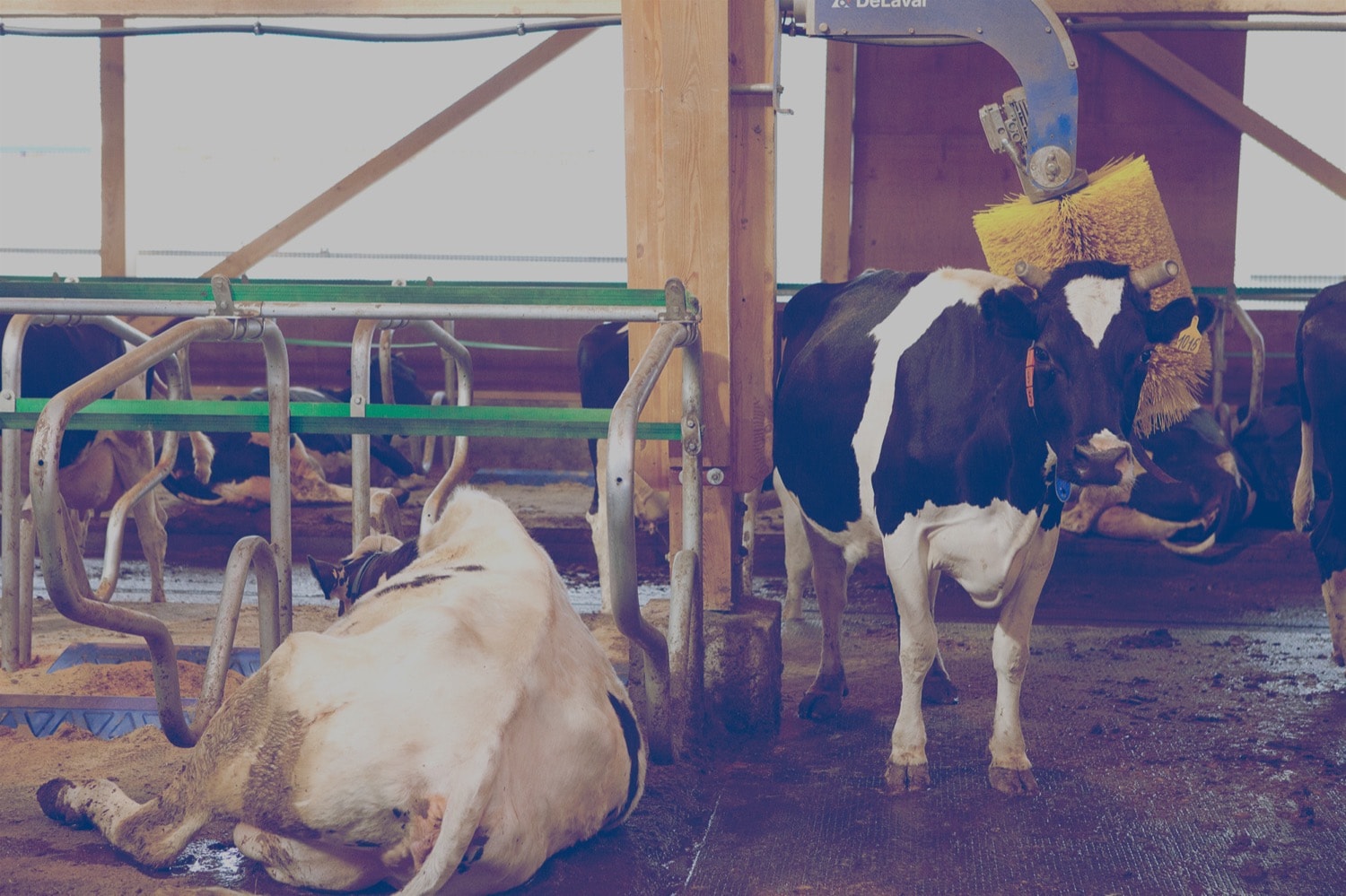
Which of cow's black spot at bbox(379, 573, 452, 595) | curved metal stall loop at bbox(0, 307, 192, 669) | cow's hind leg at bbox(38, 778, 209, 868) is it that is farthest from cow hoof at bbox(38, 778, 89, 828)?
curved metal stall loop at bbox(0, 307, 192, 669)

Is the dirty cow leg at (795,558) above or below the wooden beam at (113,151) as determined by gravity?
below

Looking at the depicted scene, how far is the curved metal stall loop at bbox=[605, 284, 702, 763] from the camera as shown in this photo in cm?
303

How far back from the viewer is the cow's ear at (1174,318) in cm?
346

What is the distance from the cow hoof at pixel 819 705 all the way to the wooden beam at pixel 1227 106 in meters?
5.76

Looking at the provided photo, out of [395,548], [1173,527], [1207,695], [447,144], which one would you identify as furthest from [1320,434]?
[447,144]

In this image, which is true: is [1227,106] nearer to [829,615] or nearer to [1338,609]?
[1338,609]

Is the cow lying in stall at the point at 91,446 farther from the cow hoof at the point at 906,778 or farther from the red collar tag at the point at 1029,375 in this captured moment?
the red collar tag at the point at 1029,375

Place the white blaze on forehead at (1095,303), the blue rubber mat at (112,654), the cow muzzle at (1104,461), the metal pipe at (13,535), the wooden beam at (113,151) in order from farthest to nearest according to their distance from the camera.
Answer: the wooden beam at (113,151)
the blue rubber mat at (112,654)
the metal pipe at (13,535)
the white blaze on forehead at (1095,303)
the cow muzzle at (1104,461)

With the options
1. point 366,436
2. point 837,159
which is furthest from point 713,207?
point 837,159

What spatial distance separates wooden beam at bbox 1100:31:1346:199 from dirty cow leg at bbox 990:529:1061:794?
5.71m

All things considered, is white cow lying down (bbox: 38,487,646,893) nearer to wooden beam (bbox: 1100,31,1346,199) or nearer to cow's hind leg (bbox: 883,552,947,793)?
cow's hind leg (bbox: 883,552,947,793)

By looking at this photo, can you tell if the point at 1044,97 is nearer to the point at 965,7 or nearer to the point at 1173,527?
the point at 965,7

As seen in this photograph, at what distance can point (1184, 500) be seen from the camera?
736 centimetres

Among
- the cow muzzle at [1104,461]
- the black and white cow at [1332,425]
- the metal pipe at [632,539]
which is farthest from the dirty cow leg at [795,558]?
the black and white cow at [1332,425]
